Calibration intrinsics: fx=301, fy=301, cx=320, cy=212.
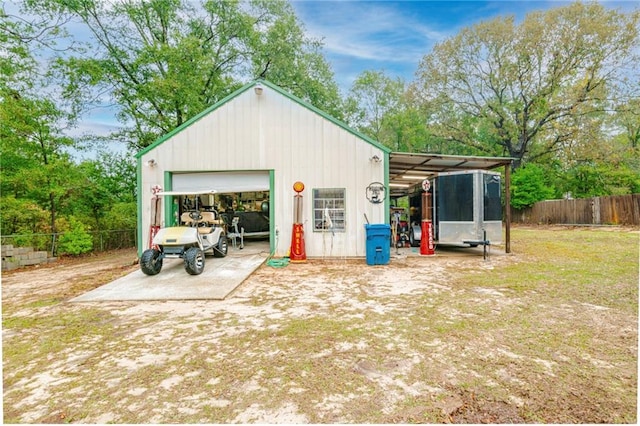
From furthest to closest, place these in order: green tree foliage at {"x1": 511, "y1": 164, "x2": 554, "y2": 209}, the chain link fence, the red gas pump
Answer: green tree foliage at {"x1": 511, "y1": 164, "x2": 554, "y2": 209} < the chain link fence < the red gas pump

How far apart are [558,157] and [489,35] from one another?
34.9 ft

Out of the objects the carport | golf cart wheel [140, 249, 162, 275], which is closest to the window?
the carport

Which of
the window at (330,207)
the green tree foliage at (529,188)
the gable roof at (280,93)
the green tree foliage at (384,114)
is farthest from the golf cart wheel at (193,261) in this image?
the green tree foliage at (384,114)

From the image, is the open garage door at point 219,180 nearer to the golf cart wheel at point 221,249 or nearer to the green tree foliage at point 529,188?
the golf cart wheel at point 221,249

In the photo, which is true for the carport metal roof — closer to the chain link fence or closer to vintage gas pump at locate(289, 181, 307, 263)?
vintage gas pump at locate(289, 181, 307, 263)

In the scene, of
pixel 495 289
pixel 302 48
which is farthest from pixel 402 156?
pixel 302 48

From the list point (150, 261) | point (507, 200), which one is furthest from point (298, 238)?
point (507, 200)

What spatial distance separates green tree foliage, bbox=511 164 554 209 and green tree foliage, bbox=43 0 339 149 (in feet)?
51.8

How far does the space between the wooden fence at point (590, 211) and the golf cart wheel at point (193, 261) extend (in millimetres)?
20958

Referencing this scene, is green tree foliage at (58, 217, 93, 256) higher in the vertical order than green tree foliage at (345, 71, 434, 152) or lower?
lower

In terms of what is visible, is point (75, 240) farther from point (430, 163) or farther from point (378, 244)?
point (430, 163)

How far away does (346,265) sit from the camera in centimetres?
783

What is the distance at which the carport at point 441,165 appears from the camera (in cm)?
888

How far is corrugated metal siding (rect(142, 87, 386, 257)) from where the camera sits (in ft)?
28.3
